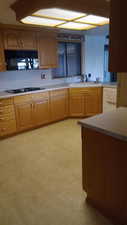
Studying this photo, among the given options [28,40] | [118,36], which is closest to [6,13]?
[28,40]

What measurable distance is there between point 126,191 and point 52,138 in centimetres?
225

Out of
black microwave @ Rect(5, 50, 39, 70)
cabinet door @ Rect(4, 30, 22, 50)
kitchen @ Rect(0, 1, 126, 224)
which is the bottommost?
kitchen @ Rect(0, 1, 126, 224)

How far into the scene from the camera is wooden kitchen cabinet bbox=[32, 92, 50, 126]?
3865 mm

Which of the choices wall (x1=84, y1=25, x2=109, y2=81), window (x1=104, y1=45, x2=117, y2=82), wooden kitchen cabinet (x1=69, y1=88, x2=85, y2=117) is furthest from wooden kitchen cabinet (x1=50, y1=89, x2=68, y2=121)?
wall (x1=84, y1=25, x2=109, y2=81)

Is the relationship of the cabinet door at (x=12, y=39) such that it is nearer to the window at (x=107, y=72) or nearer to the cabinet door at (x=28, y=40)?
the cabinet door at (x=28, y=40)

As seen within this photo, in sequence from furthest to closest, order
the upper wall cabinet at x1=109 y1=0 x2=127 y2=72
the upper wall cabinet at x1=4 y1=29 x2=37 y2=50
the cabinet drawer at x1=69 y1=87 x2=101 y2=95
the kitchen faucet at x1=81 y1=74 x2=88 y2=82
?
the kitchen faucet at x1=81 y1=74 x2=88 y2=82
the cabinet drawer at x1=69 y1=87 x2=101 y2=95
the upper wall cabinet at x1=4 y1=29 x2=37 y2=50
the upper wall cabinet at x1=109 y1=0 x2=127 y2=72

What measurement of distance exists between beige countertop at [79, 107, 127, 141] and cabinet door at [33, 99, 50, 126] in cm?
232

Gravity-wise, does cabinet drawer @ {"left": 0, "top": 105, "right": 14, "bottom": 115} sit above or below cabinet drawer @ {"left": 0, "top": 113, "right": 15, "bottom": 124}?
above

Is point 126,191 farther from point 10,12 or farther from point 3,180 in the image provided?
point 10,12

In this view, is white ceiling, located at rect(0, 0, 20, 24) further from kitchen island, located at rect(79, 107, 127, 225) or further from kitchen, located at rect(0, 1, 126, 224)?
kitchen island, located at rect(79, 107, 127, 225)

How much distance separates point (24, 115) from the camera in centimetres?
373

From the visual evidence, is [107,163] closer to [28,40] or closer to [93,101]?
[93,101]

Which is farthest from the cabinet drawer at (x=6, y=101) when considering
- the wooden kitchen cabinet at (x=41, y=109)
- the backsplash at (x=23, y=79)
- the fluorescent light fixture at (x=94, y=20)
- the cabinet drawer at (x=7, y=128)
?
the fluorescent light fixture at (x=94, y=20)

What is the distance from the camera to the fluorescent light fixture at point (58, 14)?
86.2 inches
